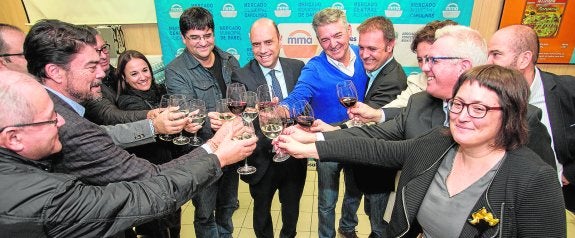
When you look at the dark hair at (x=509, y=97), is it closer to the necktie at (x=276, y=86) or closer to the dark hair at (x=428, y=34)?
the dark hair at (x=428, y=34)

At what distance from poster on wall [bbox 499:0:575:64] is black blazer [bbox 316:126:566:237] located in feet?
10.8

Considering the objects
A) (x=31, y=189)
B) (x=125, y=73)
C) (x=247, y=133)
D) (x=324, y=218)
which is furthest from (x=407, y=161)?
(x=125, y=73)

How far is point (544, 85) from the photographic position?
254 centimetres

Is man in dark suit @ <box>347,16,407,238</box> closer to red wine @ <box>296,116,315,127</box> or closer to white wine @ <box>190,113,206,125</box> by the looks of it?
red wine @ <box>296,116,315,127</box>

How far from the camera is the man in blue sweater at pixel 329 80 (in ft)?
9.38

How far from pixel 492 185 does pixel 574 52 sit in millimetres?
3956

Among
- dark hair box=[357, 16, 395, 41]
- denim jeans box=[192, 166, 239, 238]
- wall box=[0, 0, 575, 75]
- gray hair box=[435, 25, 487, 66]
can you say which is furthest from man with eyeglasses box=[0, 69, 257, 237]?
wall box=[0, 0, 575, 75]

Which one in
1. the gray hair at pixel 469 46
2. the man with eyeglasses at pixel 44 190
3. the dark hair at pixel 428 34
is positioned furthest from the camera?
the dark hair at pixel 428 34

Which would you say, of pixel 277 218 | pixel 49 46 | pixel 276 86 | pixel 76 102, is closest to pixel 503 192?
pixel 276 86

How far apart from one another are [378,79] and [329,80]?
1.30ft

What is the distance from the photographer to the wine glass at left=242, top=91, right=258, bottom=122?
8.07ft

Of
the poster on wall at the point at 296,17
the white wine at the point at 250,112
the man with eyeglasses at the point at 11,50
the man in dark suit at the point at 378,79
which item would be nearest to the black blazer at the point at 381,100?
the man in dark suit at the point at 378,79

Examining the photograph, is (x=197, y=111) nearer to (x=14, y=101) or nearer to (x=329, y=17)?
(x=14, y=101)

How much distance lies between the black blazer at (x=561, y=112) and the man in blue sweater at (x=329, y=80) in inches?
53.0
